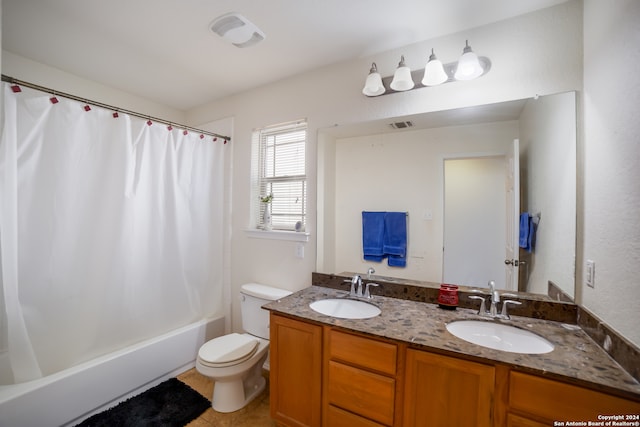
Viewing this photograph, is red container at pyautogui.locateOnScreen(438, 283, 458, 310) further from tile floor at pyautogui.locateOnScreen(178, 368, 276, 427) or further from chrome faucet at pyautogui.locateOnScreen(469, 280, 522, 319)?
tile floor at pyautogui.locateOnScreen(178, 368, 276, 427)

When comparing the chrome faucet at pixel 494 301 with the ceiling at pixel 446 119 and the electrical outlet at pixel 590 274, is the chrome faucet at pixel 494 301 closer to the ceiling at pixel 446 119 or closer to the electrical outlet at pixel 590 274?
the electrical outlet at pixel 590 274

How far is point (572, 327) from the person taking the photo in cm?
122

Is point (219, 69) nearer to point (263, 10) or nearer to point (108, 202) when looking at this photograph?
point (263, 10)

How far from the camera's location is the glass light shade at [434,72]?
56.9 inches

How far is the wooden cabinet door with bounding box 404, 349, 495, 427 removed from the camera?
3.21ft

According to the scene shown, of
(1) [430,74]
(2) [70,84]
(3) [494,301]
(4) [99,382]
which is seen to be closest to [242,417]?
(4) [99,382]

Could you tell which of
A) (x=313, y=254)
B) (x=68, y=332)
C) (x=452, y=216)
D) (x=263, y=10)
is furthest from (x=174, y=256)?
(x=452, y=216)

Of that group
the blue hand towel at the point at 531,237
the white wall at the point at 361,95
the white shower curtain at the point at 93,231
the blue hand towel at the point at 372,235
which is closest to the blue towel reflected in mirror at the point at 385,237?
the blue hand towel at the point at 372,235

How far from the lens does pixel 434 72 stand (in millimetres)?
1452

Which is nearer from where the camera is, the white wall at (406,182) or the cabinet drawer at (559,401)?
the cabinet drawer at (559,401)

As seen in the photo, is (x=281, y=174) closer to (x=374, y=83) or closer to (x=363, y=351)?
(x=374, y=83)

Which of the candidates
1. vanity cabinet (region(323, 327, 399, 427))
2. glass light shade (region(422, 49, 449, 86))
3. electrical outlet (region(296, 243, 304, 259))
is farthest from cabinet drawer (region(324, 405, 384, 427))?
glass light shade (region(422, 49, 449, 86))

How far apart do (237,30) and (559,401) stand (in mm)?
2237

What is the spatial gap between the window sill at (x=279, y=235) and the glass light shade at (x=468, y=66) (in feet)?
4.54
